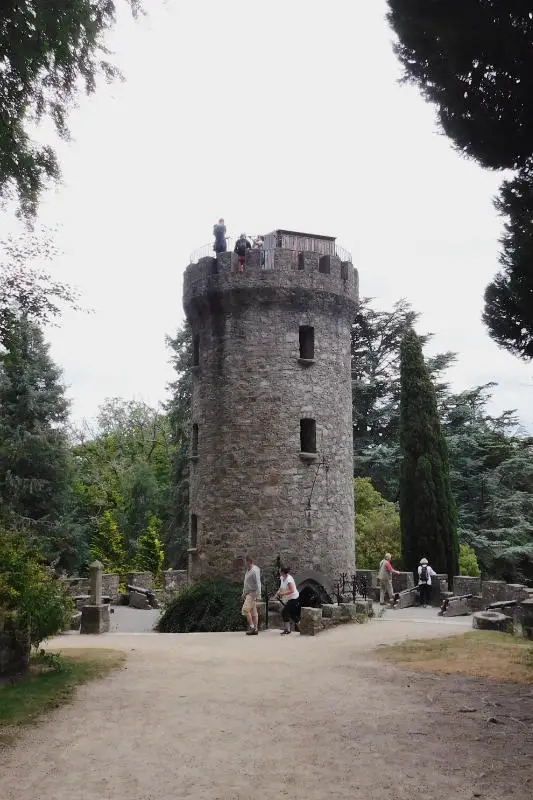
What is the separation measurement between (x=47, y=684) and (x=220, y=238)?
563 inches

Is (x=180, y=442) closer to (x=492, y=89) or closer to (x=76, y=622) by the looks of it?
(x=76, y=622)

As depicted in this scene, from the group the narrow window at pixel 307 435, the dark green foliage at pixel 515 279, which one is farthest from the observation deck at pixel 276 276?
the dark green foliage at pixel 515 279

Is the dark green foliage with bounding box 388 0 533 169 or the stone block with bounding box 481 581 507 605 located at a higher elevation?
the dark green foliage with bounding box 388 0 533 169

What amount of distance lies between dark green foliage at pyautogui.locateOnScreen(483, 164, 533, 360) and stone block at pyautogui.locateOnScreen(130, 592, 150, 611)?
17042 millimetres

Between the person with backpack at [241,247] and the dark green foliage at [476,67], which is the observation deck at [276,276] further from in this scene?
the dark green foliage at [476,67]

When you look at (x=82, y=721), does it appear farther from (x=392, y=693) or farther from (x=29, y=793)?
(x=392, y=693)

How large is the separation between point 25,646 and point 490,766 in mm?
5727

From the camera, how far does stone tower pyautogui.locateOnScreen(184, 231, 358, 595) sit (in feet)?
60.4

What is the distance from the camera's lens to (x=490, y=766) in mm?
5488

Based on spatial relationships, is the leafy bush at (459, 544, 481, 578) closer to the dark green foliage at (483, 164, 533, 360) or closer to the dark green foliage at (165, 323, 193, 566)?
the dark green foliage at (165, 323, 193, 566)

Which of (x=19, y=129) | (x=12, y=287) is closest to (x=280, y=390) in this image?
(x=12, y=287)

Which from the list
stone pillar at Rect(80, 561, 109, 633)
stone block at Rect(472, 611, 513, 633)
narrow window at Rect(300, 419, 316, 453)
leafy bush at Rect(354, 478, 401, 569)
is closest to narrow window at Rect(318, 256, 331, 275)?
narrow window at Rect(300, 419, 316, 453)

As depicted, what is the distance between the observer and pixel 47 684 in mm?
8336

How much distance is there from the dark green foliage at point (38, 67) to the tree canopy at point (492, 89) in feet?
14.9
